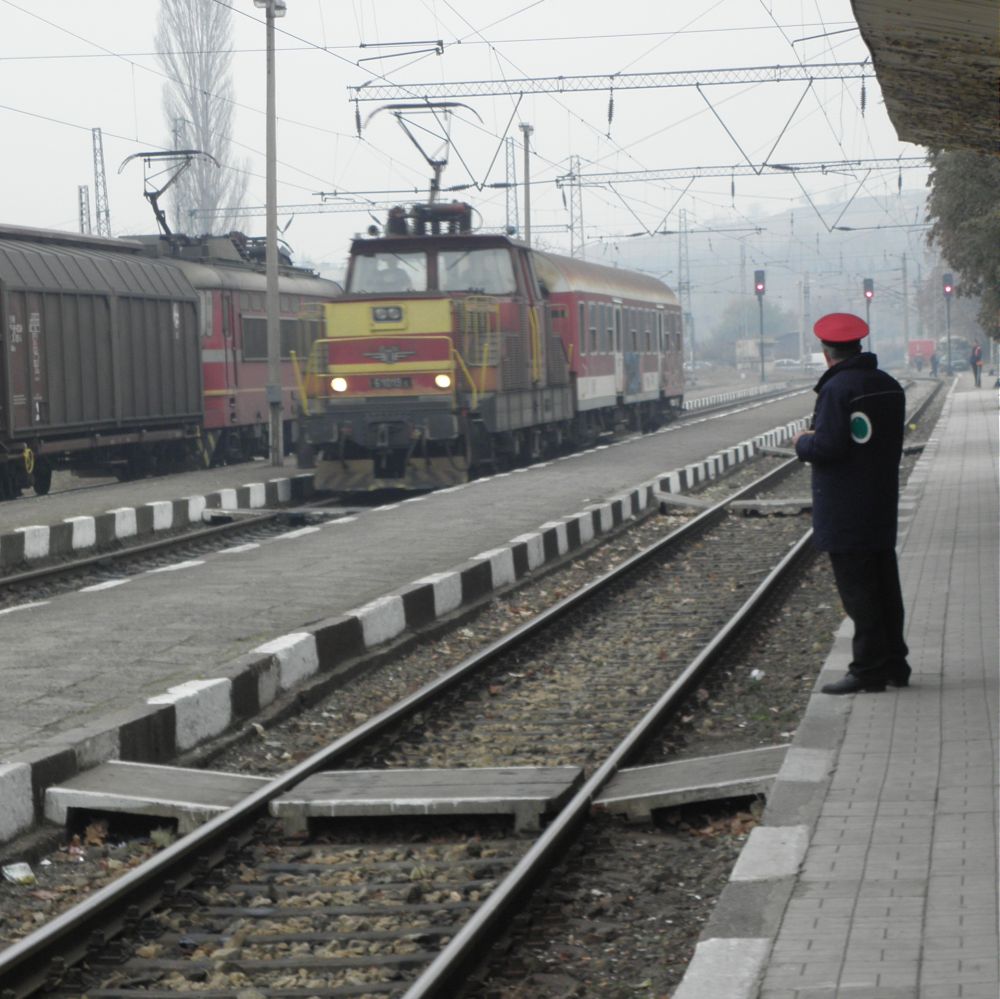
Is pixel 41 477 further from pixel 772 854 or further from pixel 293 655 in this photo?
pixel 772 854

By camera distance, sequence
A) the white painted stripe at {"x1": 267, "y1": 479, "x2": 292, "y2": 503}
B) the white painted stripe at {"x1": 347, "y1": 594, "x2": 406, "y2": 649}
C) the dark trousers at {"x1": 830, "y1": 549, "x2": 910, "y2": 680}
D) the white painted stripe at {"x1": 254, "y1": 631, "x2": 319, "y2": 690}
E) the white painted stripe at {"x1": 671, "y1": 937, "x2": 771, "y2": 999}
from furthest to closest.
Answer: the white painted stripe at {"x1": 267, "y1": 479, "x2": 292, "y2": 503}
the white painted stripe at {"x1": 347, "y1": 594, "x2": 406, "y2": 649}
the white painted stripe at {"x1": 254, "y1": 631, "x2": 319, "y2": 690}
the dark trousers at {"x1": 830, "y1": 549, "x2": 910, "y2": 680}
the white painted stripe at {"x1": 671, "y1": 937, "x2": 771, "y2": 999}

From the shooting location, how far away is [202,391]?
1096 inches

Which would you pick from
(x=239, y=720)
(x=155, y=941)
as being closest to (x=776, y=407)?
(x=239, y=720)

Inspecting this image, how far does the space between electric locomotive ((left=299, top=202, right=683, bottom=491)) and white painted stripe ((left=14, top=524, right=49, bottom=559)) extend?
6410 mm

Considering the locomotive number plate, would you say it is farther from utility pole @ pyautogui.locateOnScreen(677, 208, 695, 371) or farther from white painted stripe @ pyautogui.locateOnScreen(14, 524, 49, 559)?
utility pole @ pyautogui.locateOnScreen(677, 208, 695, 371)

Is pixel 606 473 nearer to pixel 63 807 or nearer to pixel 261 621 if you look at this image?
pixel 261 621

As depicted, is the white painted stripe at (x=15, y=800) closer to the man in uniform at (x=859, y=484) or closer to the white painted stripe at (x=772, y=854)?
the white painted stripe at (x=772, y=854)

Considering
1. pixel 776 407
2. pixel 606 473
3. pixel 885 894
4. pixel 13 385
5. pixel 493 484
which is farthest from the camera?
pixel 776 407

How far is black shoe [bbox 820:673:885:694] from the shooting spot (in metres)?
8.58

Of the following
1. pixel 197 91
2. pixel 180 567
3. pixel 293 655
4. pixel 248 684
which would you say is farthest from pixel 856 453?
pixel 197 91

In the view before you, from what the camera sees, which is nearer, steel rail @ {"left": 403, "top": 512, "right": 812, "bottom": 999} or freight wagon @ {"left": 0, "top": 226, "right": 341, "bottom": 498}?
steel rail @ {"left": 403, "top": 512, "right": 812, "bottom": 999}

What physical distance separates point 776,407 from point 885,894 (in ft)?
155

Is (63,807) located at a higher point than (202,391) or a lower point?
lower

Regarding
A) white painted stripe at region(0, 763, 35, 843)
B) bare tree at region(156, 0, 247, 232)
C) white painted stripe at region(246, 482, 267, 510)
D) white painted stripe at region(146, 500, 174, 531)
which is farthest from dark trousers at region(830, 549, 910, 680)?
bare tree at region(156, 0, 247, 232)
